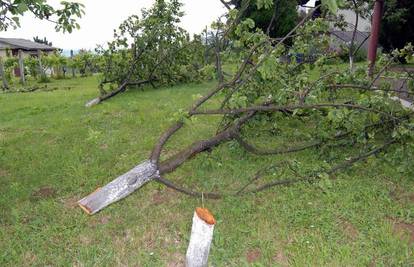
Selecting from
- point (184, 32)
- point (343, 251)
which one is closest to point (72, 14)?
point (343, 251)

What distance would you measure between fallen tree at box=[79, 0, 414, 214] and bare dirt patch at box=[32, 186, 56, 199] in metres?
0.47

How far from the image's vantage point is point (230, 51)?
4.59 m

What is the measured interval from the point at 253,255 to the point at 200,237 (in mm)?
621

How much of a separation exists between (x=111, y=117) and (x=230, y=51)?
3.29 meters

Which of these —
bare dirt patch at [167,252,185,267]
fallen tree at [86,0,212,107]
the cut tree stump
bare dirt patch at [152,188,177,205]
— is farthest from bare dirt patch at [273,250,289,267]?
fallen tree at [86,0,212,107]

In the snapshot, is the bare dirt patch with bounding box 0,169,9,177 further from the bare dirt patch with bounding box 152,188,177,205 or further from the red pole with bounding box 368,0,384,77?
the red pole with bounding box 368,0,384,77

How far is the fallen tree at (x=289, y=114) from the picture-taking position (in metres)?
3.54

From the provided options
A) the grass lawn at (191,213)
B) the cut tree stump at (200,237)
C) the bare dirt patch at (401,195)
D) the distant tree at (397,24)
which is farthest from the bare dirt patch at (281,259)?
the distant tree at (397,24)

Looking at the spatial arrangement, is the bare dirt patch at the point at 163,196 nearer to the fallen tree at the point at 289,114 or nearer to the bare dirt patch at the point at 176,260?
the fallen tree at the point at 289,114

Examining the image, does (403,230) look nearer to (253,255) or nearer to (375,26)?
(253,255)

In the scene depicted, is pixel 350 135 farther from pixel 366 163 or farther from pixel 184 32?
pixel 184 32

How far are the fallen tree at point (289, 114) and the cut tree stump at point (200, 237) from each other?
1.13 m

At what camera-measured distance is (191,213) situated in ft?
10.8

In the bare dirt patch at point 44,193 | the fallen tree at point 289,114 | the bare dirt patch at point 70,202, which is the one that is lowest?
the bare dirt patch at point 70,202
